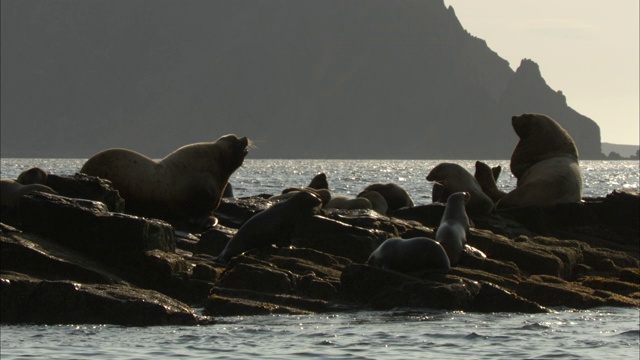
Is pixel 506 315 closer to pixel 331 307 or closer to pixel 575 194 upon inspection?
pixel 331 307

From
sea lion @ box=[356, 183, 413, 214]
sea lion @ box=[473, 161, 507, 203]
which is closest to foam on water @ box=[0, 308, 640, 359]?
sea lion @ box=[356, 183, 413, 214]

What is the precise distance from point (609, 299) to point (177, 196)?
25.0 feet

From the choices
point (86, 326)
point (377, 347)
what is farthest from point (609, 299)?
point (86, 326)

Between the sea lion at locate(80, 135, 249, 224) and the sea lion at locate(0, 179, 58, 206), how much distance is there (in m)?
1.57

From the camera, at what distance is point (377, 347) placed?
13562mm

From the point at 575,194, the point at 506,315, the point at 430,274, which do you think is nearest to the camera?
the point at 506,315

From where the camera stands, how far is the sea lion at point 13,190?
1967cm

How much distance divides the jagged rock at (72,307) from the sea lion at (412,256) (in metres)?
3.29

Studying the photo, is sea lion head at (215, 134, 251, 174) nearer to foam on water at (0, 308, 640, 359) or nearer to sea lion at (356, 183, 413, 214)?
sea lion at (356, 183, 413, 214)

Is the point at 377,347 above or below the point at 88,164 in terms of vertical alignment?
→ below

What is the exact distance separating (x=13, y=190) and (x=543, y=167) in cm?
1195

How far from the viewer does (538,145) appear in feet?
93.9

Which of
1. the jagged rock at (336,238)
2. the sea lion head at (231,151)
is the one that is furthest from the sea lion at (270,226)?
the sea lion head at (231,151)

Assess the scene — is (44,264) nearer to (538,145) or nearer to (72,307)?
(72,307)
